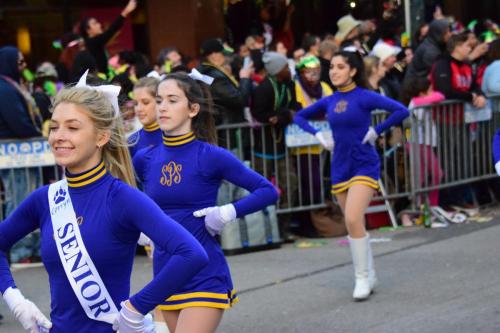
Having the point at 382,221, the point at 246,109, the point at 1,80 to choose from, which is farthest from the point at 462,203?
the point at 1,80

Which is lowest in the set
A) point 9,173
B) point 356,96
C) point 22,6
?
point 9,173

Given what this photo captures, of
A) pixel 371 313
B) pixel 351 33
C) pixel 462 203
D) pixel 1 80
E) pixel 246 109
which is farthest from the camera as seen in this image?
pixel 351 33

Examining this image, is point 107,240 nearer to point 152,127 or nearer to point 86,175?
point 86,175

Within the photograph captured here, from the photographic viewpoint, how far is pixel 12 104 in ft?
30.2

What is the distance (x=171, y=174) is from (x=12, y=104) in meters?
4.32

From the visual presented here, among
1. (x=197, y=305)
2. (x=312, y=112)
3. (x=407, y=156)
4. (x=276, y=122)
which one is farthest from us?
(x=407, y=156)

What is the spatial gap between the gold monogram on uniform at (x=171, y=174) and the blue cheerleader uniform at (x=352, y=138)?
2.85m

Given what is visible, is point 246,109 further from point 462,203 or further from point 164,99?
point 164,99

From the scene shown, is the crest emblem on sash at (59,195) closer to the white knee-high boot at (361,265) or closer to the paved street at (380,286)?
the paved street at (380,286)

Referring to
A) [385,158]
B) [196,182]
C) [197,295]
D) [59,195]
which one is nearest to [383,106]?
[385,158]

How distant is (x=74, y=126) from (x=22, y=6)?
12400 mm

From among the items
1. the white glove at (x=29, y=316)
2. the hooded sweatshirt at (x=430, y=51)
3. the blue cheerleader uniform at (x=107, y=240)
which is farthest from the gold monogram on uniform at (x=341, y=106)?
the white glove at (x=29, y=316)

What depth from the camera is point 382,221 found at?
36.1 ft

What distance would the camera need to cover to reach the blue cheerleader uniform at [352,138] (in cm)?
798
